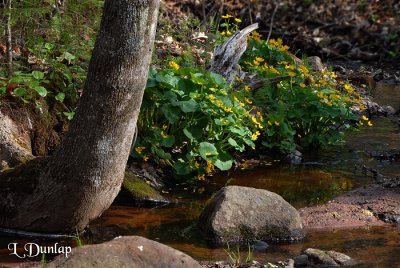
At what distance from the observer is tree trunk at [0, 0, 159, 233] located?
16.1 ft

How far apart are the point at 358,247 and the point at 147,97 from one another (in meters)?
2.48

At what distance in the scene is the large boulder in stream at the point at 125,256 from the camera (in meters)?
4.18

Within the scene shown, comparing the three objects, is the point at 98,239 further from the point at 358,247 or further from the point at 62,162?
the point at 358,247

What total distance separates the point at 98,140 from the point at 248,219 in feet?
4.42

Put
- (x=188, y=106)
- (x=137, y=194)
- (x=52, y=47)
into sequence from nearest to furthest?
(x=137, y=194), (x=188, y=106), (x=52, y=47)

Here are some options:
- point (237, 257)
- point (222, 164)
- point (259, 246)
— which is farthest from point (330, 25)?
point (237, 257)

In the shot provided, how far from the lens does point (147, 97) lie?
6918 millimetres

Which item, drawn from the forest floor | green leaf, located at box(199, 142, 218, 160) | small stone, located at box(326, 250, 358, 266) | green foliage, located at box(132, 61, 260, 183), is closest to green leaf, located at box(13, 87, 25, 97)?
green foliage, located at box(132, 61, 260, 183)

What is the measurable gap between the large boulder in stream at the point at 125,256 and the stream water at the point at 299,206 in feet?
2.96

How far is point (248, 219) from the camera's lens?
564 centimetres

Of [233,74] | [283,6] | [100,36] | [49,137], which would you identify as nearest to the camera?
[100,36]

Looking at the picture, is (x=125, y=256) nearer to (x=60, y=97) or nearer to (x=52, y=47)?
(x=60, y=97)

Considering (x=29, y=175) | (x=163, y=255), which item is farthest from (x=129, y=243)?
(x=29, y=175)

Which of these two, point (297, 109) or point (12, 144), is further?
point (297, 109)
